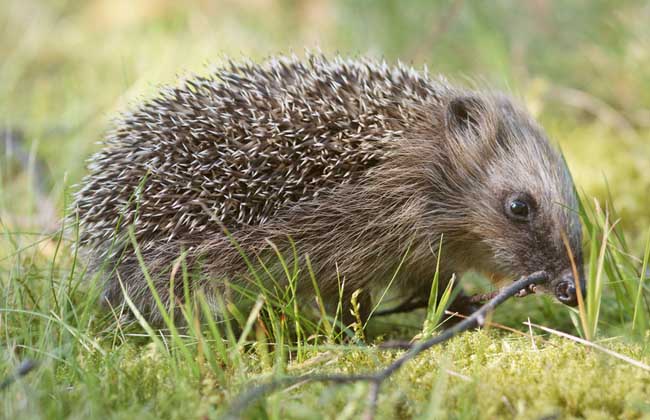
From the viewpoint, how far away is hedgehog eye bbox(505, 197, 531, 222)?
163 inches

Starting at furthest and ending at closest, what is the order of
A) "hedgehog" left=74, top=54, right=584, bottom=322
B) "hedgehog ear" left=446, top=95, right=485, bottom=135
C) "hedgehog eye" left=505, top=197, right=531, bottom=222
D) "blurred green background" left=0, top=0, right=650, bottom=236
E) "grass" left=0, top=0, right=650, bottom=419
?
"blurred green background" left=0, top=0, right=650, bottom=236, "hedgehog ear" left=446, top=95, right=485, bottom=135, "hedgehog eye" left=505, top=197, right=531, bottom=222, "hedgehog" left=74, top=54, right=584, bottom=322, "grass" left=0, top=0, right=650, bottom=419

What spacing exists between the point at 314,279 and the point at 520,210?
1.34m

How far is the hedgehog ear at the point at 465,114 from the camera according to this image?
4383mm

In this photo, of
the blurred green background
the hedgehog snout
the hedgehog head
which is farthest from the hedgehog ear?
the hedgehog snout

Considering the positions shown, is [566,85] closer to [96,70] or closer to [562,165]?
[562,165]

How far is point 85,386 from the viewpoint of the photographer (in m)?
2.73

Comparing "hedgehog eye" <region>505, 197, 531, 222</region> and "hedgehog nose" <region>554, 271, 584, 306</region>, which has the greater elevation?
"hedgehog eye" <region>505, 197, 531, 222</region>

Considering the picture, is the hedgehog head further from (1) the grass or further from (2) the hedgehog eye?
(1) the grass

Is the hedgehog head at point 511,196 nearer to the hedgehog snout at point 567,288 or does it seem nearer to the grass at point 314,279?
the hedgehog snout at point 567,288

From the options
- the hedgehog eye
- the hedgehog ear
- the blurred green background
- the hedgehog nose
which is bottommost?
the hedgehog nose

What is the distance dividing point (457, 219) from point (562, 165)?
740 mm

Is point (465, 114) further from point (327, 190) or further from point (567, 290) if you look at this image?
point (567, 290)

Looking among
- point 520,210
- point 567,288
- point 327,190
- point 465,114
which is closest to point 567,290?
point 567,288

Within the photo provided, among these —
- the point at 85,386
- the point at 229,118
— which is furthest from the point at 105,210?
the point at 85,386
